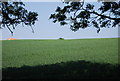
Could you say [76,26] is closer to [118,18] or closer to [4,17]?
[118,18]

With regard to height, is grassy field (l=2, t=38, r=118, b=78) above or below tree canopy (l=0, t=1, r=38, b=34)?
below

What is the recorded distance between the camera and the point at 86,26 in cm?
927

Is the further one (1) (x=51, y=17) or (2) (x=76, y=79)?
(1) (x=51, y=17)

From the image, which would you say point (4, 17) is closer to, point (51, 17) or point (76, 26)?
point (51, 17)

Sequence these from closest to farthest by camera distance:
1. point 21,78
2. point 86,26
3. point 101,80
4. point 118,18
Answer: point 101,80 < point 21,78 < point 118,18 < point 86,26

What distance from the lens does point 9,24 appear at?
359 inches

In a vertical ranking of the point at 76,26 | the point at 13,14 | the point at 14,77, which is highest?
the point at 13,14

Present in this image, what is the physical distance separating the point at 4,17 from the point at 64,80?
441cm

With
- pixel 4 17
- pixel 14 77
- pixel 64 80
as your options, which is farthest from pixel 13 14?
pixel 64 80

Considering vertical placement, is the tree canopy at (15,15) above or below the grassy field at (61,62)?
above

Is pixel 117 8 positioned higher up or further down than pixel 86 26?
higher up

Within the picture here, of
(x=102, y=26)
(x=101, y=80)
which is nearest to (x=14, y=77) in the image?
(x=101, y=80)

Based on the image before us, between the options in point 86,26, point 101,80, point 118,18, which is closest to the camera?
point 101,80

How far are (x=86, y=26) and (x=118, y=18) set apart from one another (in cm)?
159
